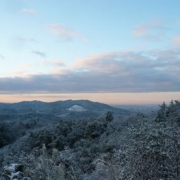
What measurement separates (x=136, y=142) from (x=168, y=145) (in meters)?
0.54

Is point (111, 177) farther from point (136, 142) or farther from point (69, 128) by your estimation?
point (69, 128)

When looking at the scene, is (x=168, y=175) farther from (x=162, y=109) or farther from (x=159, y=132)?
(x=162, y=109)

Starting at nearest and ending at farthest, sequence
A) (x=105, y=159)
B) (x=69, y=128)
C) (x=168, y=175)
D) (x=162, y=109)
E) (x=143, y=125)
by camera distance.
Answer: (x=168, y=175) < (x=105, y=159) < (x=143, y=125) < (x=162, y=109) < (x=69, y=128)

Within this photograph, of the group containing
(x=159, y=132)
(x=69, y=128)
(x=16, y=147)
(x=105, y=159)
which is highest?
(x=159, y=132)

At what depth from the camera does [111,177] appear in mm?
5336

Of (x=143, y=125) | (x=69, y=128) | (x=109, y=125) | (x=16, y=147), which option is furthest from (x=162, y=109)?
(x=143, y=125)

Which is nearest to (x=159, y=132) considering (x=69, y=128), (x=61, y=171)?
(x=61, y=171)

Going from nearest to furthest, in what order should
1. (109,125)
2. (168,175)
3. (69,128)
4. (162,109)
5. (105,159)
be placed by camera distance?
(168,175) < (105,159) < (162,109) < (109,125) < (69,128)

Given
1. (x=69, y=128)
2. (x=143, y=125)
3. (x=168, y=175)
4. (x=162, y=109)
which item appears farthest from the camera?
(x=69, y=128)

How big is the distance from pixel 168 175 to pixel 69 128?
27631 millimetres

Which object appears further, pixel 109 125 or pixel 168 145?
pixel 109 125

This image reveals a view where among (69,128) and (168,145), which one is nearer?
(168,145)

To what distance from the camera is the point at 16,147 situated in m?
32.9

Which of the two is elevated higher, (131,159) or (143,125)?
(143,125)
